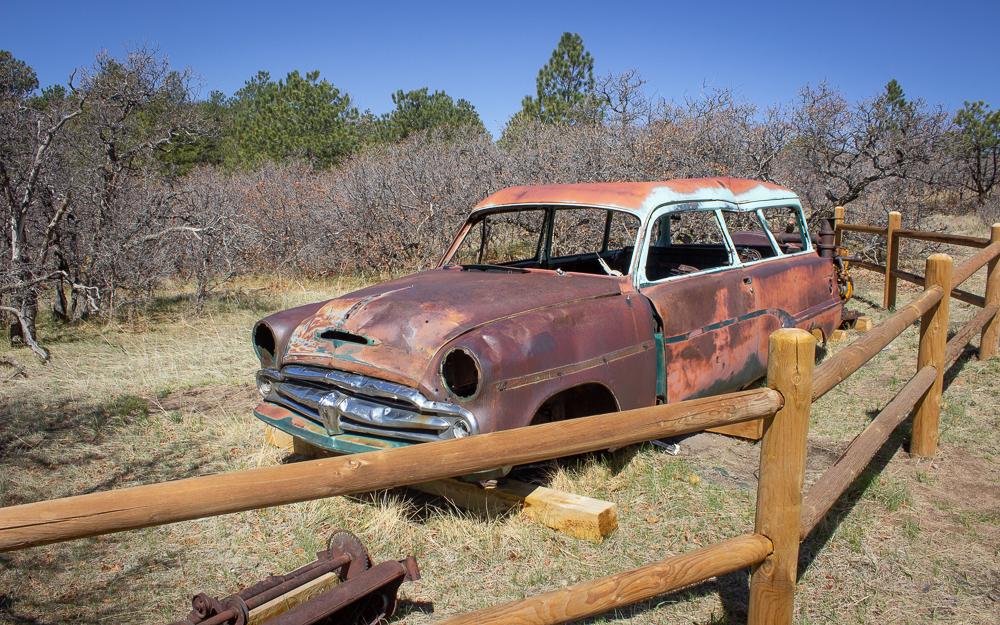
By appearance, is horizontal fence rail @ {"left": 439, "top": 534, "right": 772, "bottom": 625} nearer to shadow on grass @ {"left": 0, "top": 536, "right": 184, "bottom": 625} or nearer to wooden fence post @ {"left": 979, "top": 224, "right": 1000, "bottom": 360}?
shadow on grass @ {"left": 0, "top": 536, "right": 184, "bottom": 625}

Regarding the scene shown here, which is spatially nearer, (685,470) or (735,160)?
(685,470)

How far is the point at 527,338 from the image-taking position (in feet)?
11.4

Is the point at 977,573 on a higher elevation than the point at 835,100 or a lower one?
lower

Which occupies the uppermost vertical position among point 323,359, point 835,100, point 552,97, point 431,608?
point 552,97

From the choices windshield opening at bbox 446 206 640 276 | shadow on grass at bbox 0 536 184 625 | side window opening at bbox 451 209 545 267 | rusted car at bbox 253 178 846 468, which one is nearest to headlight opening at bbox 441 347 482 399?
rusted car at bbox 253 178 846 468

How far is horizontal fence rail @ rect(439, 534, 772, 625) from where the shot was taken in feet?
6.30

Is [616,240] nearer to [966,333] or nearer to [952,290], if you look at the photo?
[952,290]

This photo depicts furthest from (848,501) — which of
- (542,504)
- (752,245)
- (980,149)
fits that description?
(980,149)

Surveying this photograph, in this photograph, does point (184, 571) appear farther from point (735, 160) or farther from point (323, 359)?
point (735, 160)

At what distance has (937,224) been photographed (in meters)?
13.3

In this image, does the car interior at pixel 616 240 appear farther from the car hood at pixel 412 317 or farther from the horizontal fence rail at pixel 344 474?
the horizontal fence rail at pixel 344 474

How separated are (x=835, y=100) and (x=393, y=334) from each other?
11.1 meters

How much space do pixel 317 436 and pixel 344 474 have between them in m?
2.07

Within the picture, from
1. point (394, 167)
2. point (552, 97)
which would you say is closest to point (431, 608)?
point (394, 167)
